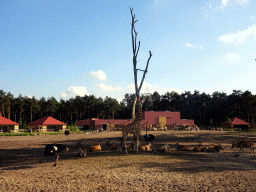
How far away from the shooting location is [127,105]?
91.4m

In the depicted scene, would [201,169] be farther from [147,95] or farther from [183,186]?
[147,95]

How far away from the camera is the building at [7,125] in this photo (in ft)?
173

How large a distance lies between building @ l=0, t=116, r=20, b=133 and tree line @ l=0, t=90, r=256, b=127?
19597mm

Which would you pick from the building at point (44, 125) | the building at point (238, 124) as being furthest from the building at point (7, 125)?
the building at point (238, 124)

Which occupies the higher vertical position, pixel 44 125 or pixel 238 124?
pixel 44 125

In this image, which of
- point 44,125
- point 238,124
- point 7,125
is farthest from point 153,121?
point 7,125

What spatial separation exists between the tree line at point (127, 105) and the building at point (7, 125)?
19597 mm

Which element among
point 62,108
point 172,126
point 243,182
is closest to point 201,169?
point 243,182

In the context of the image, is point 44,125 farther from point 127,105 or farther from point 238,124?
point 238,124

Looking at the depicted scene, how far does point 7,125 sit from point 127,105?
48.4 metres

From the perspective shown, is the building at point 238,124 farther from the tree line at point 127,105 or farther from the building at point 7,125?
the building at point 7,125

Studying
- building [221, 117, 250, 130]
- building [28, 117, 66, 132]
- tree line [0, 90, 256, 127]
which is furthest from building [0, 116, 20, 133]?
building [221, 117, 250, 130]

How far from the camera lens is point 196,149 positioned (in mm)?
17062

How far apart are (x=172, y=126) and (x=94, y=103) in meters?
47.8
